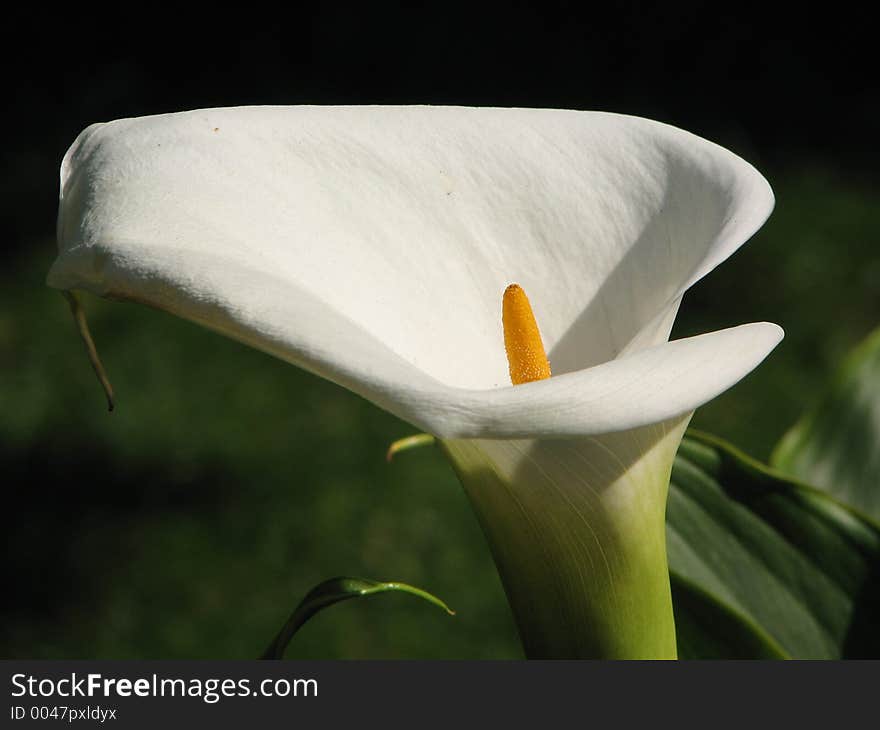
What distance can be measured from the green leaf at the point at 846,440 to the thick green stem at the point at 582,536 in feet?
0.92

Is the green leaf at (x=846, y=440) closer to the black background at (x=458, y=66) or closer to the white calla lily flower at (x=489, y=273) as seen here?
the white calla lily flower at (x=489, y=273)

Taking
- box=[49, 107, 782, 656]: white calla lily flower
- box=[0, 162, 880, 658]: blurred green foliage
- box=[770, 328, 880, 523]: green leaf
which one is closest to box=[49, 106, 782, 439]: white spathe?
box=[49, 107, 782, 656]: white calla lily flower

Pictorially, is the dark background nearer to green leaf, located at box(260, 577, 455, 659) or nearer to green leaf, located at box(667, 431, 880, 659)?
green leaf, located at box(667, 431, 880, 659)

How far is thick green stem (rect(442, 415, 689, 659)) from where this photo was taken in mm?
456

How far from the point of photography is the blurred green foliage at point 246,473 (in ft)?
4.51

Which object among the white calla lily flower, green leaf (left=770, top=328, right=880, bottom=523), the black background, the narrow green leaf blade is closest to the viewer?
the white calla lily flower

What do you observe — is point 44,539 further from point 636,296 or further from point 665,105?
point 665,105

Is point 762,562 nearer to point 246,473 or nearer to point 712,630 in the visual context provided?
point 712,630

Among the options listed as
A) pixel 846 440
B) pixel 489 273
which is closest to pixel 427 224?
pixel 489 273

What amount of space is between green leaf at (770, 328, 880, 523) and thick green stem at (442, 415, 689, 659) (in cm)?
28

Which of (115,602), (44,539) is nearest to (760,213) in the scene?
(115,602)

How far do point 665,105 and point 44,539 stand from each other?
1.30m

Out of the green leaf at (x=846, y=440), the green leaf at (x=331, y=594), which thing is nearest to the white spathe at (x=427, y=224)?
the green leaf at (x=331, y=594)

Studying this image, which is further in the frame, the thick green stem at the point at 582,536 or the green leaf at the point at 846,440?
the green leaf at the point at 846,440
